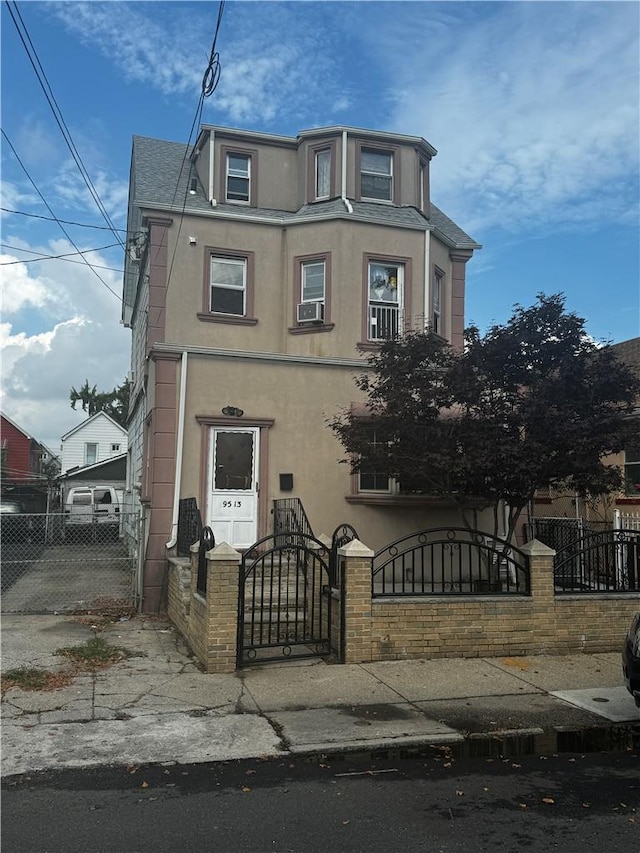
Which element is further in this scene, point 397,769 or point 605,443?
point 605,443

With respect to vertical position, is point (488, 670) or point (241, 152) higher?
point (241, 152)

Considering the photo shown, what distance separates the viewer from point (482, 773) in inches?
201

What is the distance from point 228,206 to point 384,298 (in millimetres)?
3915

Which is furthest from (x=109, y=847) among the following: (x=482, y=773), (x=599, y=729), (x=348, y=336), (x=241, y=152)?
(x=241, y=152)

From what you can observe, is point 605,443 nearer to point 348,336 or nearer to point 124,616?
point 348,336

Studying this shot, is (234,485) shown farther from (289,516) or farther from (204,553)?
(204,553)

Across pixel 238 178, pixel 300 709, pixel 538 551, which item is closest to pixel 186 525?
pixel 300 709

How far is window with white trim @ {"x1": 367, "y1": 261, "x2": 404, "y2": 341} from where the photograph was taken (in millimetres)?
14515

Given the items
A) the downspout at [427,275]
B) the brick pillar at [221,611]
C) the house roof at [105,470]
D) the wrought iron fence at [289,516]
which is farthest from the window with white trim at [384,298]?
the house roof at [105,470]

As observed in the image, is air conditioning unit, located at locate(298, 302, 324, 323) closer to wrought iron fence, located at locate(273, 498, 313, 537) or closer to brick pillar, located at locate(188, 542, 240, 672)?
wrought iron fence, located at locate(273, 498, 313, 537)

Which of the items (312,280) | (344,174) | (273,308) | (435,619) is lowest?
(435,619)

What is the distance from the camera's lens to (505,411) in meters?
10.5

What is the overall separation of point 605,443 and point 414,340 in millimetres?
3125

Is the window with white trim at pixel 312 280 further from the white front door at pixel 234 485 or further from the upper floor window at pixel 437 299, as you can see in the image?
the white front door at pixel 234 485
